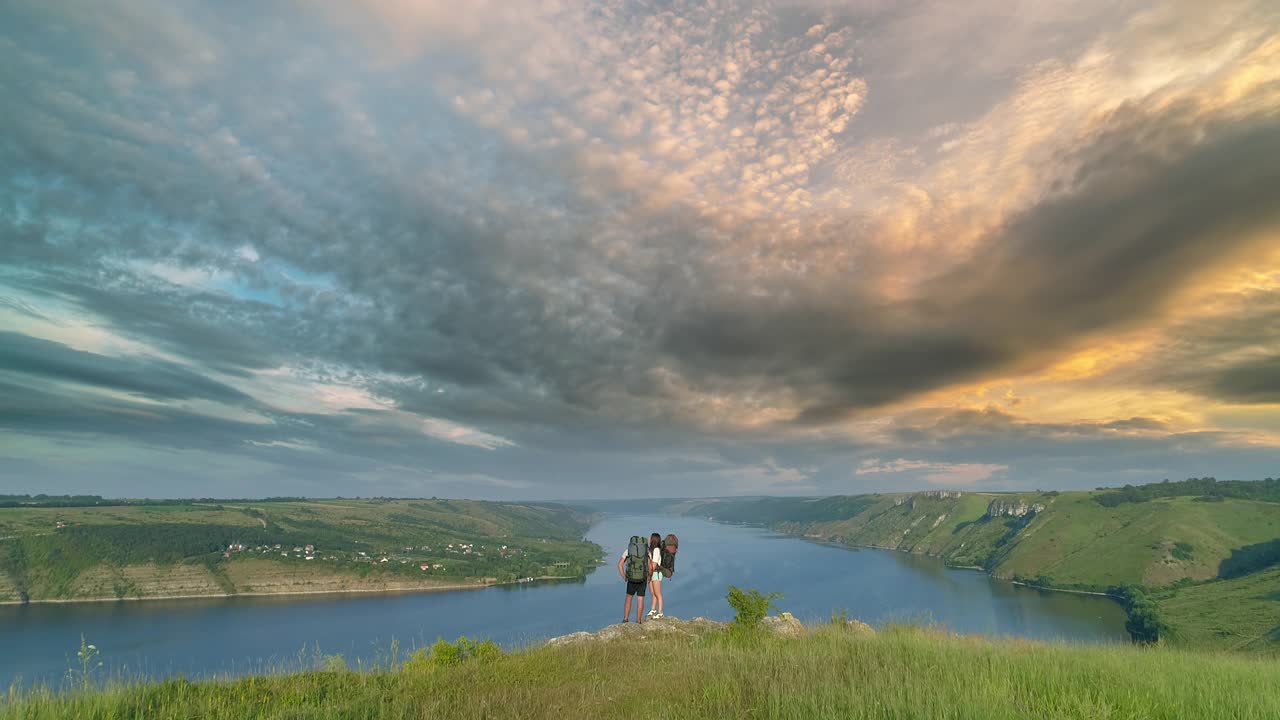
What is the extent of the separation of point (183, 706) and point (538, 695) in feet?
16.7

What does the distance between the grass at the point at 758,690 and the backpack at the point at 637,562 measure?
7.83 m

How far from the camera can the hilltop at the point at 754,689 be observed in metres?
6.84

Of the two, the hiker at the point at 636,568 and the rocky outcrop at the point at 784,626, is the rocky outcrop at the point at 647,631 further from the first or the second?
the rocky outcrop at the point at 784,626

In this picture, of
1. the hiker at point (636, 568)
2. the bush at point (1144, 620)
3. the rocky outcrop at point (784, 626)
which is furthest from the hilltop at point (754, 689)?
the bush at point (1144, 620)

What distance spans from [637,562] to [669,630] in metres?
3.29

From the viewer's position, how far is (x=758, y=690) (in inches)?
298

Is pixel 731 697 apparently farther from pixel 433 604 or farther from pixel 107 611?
pixel 107 611

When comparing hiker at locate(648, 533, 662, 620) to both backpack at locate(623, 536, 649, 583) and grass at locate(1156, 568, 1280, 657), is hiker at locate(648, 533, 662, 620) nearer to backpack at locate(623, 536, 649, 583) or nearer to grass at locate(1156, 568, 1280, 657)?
backpack at locate(623, 536, 649, 583)

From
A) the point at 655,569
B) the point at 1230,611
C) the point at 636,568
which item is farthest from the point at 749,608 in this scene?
the point at 1230,611

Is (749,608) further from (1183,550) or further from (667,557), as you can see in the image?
(1183,550)

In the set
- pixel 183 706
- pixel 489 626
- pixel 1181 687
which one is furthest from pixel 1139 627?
pixel 183 706

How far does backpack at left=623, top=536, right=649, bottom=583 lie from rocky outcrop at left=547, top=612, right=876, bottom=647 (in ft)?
5.45

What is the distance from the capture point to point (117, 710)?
25.0 feet

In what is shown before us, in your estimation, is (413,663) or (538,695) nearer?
(538,695)
